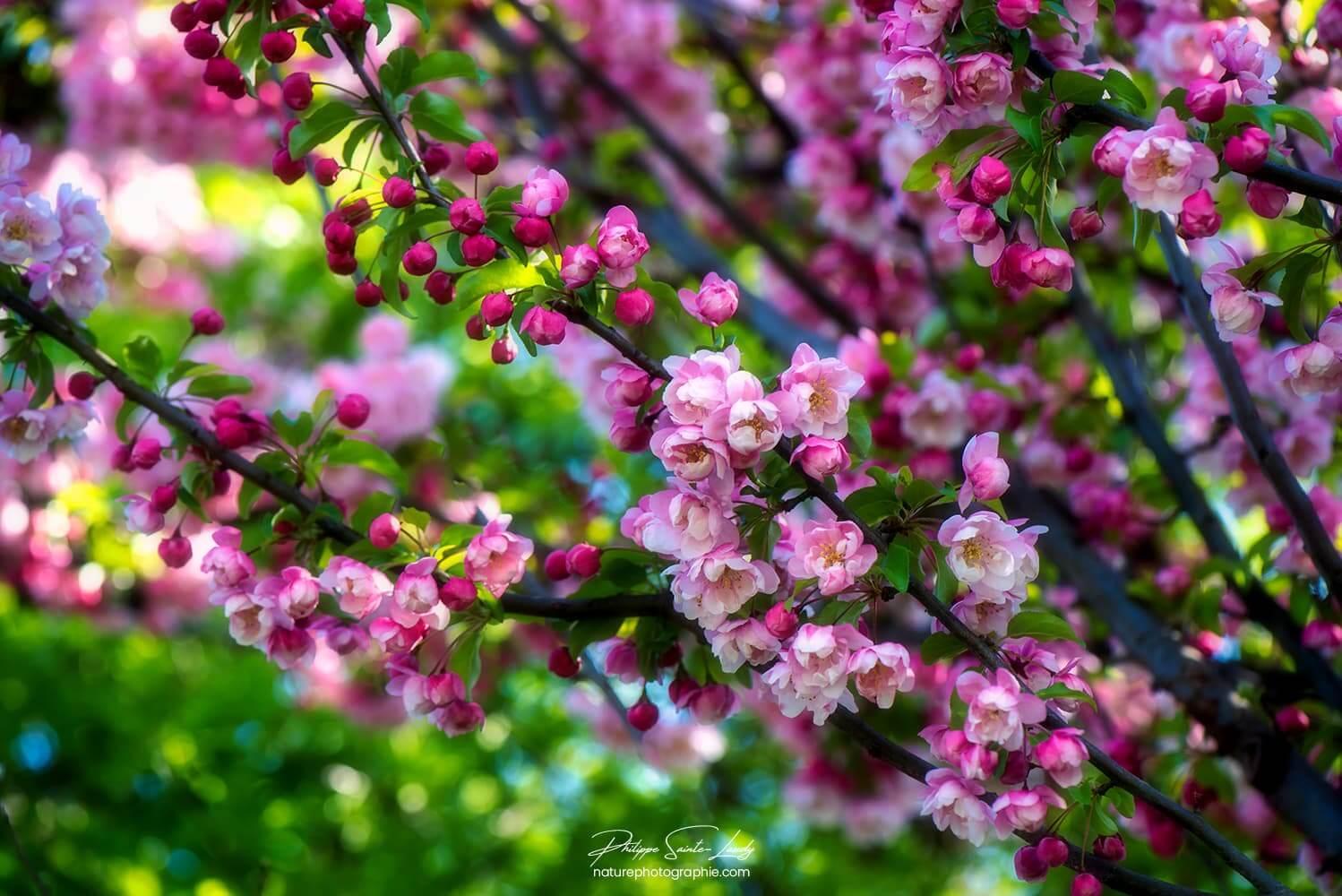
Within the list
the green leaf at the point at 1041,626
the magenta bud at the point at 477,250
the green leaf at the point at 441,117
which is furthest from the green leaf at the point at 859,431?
the green leaf at the point at 441,117

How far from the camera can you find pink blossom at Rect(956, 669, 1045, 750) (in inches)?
53.2

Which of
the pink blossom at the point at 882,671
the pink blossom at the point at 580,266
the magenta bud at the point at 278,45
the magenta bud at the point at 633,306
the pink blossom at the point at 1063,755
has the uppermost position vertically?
the magenta bud at the point at 278,45

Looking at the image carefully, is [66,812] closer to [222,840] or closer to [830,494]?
[222,840]

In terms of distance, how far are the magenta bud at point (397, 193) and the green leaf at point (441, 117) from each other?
0.24 metres

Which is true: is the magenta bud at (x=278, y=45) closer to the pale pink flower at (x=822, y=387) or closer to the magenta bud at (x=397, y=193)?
the magenta bud at (x=397, y=193)

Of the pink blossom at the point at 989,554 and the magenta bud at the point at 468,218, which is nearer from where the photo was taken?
the pink blossom at the point at 989,554

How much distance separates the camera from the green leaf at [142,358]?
→ 1936mm

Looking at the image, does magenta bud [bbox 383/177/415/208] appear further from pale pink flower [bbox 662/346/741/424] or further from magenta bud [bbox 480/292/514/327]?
pale pink flower [bbox 662/346/741/424]

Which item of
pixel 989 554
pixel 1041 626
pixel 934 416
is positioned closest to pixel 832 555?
pixel 989 554

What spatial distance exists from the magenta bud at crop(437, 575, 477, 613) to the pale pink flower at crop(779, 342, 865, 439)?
0.47 m

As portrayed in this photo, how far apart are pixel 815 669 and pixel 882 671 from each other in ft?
0.29

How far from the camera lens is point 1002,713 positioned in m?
1.36

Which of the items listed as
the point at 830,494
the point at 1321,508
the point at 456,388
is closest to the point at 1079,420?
the point at 1321,508

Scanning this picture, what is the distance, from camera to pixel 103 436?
13.7 ft
